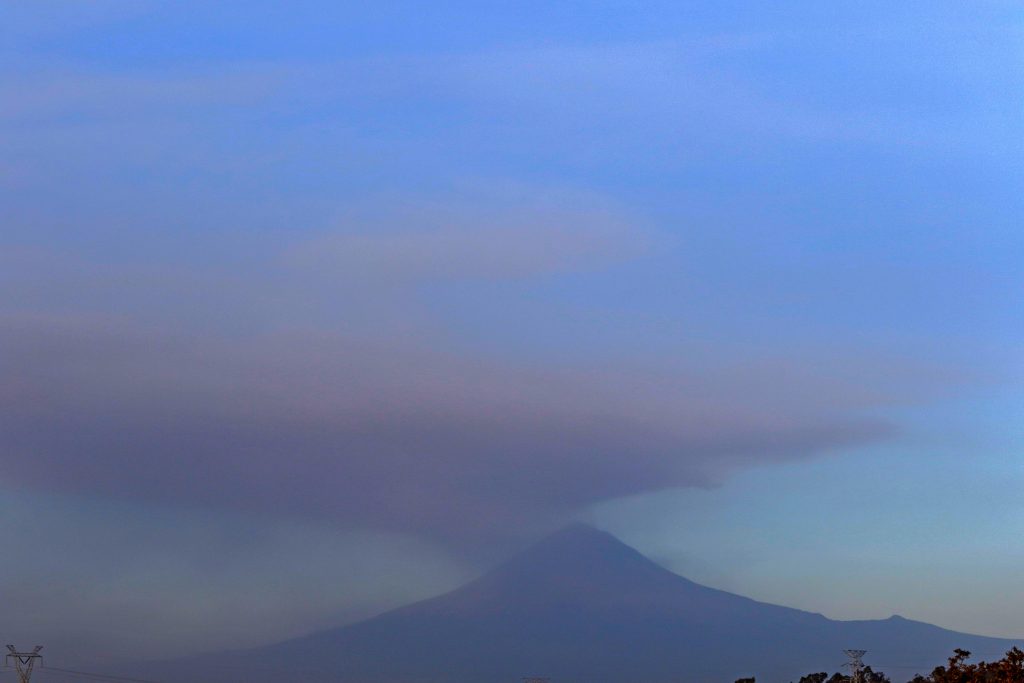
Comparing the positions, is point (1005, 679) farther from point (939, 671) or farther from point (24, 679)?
point (24, 679)

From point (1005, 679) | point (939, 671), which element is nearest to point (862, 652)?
point (939, 671)

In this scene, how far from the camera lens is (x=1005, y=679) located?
7269 cm

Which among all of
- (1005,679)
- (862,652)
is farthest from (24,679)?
(1005,679)

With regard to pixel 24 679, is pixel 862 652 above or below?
above

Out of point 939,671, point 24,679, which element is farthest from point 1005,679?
point 24,679

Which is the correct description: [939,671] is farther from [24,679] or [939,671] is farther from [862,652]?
[24,679]

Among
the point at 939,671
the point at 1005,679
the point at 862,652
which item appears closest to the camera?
the point at 1005,679

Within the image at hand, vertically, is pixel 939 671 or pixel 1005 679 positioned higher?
pixel 939 671

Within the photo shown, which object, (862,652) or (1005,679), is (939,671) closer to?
(862,652)

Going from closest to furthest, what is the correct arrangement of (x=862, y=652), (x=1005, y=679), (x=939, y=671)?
1. (x=1005, y=679)
2. (x=939, y=671)
3. (x=862, y=652)

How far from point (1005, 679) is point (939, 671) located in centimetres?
6445

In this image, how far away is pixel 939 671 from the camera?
133750mm

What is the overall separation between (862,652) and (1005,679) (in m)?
75.6

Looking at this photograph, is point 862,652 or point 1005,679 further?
point 862,652
